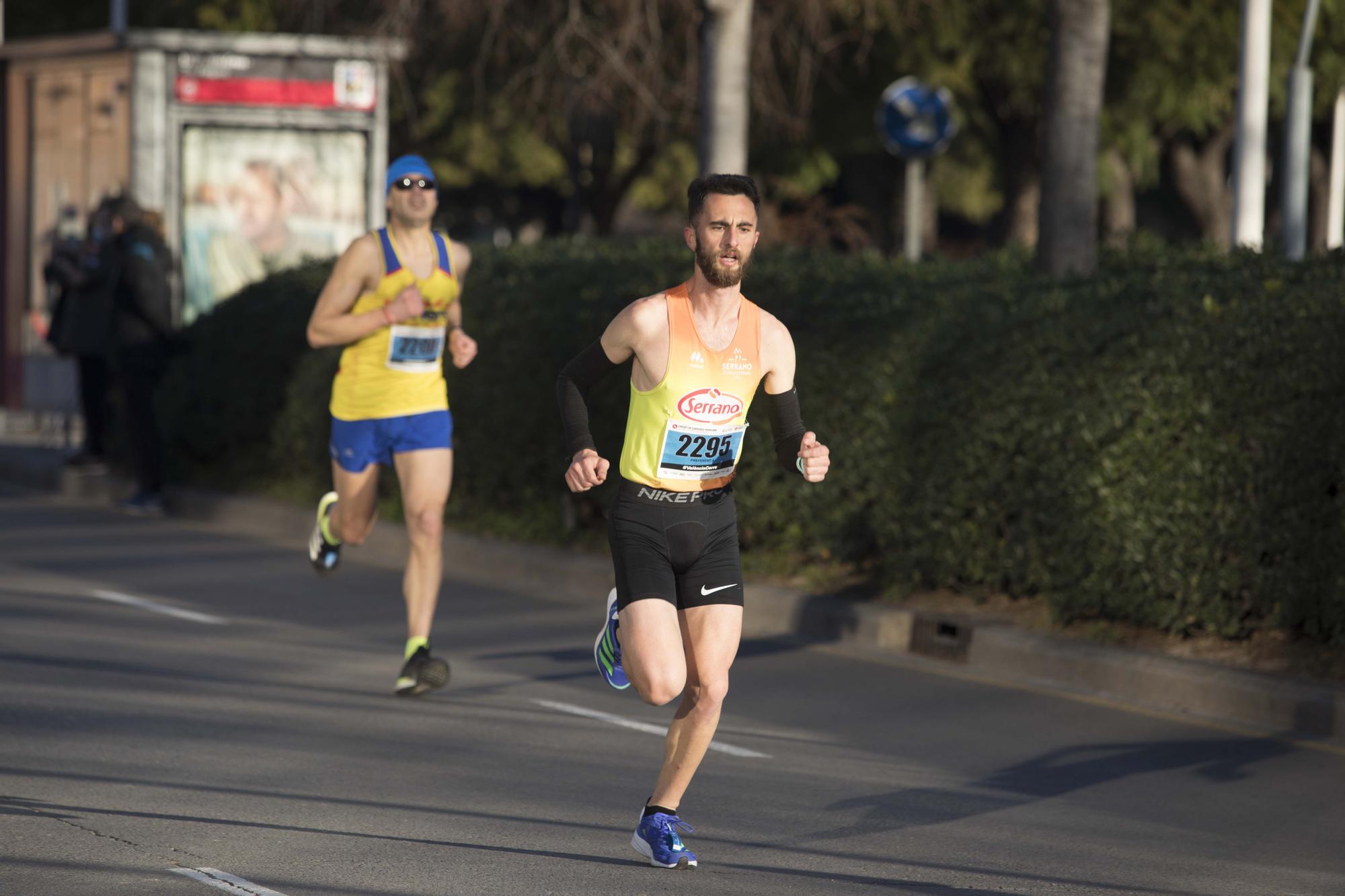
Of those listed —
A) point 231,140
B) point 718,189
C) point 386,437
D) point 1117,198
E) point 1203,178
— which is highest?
point 1203,178

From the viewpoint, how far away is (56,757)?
7.05 m

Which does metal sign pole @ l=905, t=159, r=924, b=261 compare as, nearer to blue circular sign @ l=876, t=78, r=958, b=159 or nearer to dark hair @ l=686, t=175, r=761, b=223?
blue circular sign @ l=876, t=78, r=958, b=159

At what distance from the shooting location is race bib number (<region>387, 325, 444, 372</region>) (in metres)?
8.74

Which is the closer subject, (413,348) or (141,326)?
(413,348)

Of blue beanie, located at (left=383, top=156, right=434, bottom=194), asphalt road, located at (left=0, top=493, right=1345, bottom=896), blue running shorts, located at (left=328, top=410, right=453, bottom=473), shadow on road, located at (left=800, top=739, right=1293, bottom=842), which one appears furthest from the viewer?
blue running shorts, located at (left=328, top=410, right=453, bottom=473)

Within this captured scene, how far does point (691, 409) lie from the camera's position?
19.1ft

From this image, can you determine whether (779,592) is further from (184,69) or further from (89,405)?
(184,69)

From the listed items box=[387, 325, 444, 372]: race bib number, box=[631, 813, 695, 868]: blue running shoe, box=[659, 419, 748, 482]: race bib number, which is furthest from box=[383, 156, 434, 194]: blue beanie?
box=[631, 813, 695, 868]: blue running shoe

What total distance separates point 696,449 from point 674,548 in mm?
291

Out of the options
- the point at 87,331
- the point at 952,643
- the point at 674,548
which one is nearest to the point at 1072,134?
the point at 952,643

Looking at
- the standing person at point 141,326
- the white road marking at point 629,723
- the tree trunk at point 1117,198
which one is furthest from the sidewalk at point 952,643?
the tree trunk at point 1117,198

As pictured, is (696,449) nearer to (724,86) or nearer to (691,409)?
(691,409)

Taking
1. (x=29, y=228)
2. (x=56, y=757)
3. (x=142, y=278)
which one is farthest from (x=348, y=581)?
(x=29, y=228)

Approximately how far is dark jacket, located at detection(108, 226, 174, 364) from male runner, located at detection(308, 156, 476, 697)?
239 inches
